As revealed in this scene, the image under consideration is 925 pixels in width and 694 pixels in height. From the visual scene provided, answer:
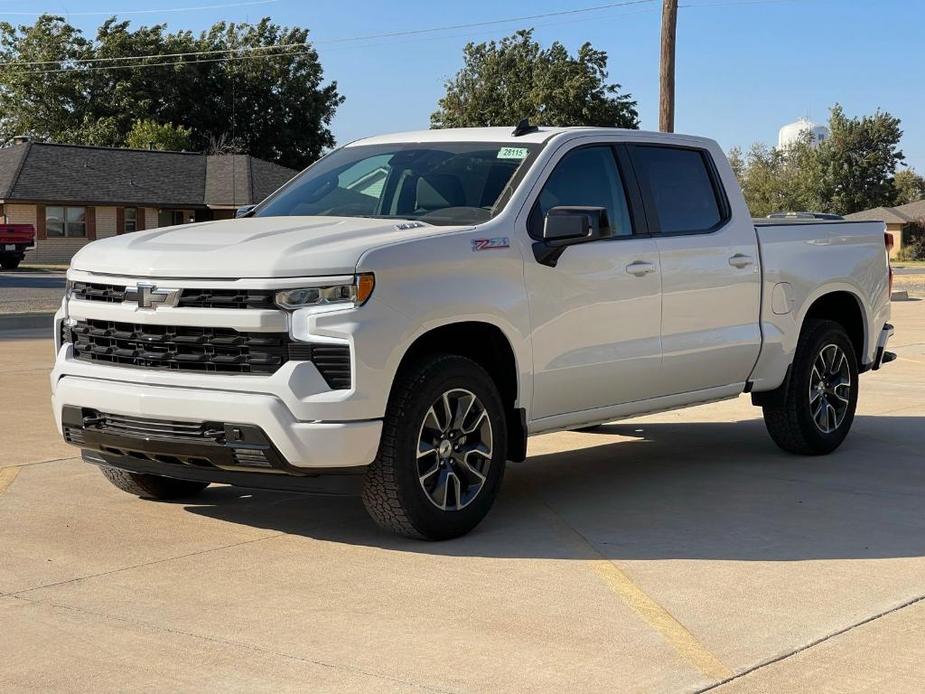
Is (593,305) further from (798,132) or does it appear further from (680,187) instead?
(798,132)

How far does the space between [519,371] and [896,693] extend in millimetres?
2854

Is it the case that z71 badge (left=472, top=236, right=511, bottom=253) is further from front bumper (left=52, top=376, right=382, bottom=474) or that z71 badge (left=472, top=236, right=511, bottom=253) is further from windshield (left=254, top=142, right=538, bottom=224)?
front bumper (left=52, top=376, right=382, bottom=474)

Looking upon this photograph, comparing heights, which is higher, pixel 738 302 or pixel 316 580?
pixel 738 302

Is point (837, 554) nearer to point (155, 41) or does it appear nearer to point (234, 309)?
point (234, 309)

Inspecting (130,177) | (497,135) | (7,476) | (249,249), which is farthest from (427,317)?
(130,177)

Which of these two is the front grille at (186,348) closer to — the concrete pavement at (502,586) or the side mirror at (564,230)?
the concrete pavement at (502,586)

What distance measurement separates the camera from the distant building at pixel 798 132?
396ft

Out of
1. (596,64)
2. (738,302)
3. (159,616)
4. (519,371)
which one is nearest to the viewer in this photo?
(159,616)

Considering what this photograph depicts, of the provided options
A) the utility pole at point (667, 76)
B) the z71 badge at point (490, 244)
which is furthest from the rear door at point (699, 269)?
the utility pole at point (667, 76)

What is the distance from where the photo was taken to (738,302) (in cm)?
838

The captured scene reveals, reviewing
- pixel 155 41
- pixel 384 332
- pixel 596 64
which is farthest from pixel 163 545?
pixel 155 41

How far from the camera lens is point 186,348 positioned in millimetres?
6316

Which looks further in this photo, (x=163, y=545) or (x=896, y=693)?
(x=163, y=545)

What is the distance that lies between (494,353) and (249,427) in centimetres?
147
